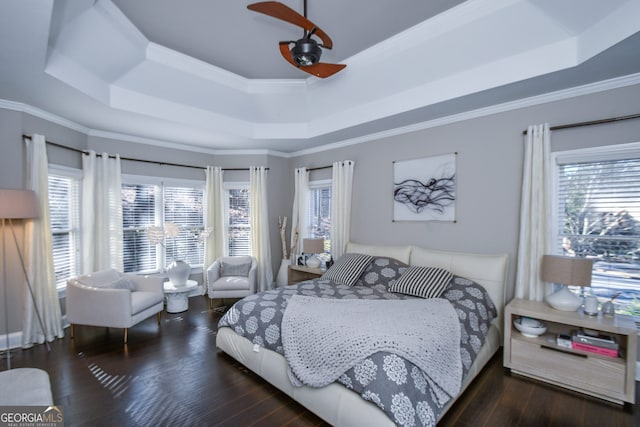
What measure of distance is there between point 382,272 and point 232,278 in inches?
93.2

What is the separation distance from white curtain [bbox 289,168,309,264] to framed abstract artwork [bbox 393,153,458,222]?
1742 millimetres

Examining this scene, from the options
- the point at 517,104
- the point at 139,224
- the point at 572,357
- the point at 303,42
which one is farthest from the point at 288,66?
the point at 572,357

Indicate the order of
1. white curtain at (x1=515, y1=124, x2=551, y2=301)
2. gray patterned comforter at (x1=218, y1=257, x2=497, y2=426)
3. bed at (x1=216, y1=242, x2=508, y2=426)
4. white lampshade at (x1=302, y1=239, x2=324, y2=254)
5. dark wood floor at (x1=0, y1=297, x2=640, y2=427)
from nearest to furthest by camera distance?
gray patterned comforter at (x1=218, y1=257, x2=497, y2=426)
bed at (x1=216, y1=242, x2=508, y2=426)
dark wood floor at (x1=0, y1=297, x2=640, y2=427)
white curtain at (x1=515, y1=124, x2=551, y2=301)
white lampshade at (x1=302, y1=239, x2=324, y2=254)

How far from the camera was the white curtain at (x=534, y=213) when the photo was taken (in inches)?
110

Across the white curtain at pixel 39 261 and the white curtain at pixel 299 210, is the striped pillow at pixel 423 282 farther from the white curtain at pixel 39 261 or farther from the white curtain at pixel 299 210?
the white curtain at pixel 39 261

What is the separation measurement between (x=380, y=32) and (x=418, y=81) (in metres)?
0.70

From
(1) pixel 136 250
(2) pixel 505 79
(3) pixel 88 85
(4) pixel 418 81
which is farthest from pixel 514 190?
(1) pixel 136 250

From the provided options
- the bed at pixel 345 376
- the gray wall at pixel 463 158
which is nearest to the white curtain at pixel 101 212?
the gray wall at pixel 463 158

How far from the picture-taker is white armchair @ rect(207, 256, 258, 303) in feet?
13.8

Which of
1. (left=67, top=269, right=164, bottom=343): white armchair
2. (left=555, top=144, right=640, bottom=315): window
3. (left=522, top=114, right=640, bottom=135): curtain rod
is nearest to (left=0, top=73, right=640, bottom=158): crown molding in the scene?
(left=522, top=114, right=640, bottom=135): curtain rod

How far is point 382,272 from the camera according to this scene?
3432 mm

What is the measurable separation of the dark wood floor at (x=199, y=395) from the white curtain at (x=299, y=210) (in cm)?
237

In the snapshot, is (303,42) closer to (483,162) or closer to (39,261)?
(483,162)

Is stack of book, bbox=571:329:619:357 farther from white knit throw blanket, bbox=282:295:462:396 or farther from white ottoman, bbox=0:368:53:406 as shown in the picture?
white ottoman, bbox=0:368:53:406
